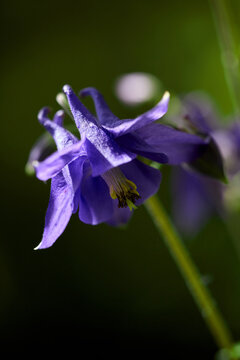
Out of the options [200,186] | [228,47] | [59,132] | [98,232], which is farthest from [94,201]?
[98,232]

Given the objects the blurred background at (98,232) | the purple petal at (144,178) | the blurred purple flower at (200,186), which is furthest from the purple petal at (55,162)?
the blurred background at (98,232)

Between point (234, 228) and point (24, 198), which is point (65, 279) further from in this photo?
point (234, 228)

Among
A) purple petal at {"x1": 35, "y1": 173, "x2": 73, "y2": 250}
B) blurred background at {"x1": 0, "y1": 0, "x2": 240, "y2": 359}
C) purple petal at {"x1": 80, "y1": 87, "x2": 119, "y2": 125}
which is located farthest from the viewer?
blurred background at {"x1": 0, "y1": 0, "x2": 240, "y2": 359}

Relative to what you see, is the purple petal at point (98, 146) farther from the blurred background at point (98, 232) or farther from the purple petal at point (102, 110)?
the blurred background at point (98, 232)

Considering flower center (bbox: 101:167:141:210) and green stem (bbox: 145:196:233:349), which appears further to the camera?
green stem (bbox: 145:196:233:349)

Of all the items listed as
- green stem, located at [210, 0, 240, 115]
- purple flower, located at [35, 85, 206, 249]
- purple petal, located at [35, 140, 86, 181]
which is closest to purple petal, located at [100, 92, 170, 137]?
purple flower, located at [35, 85, 206, 249]

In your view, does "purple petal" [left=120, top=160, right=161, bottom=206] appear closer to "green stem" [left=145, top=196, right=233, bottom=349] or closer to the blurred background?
"green stem" [left=145, top=196, right=233, bottom=349]
